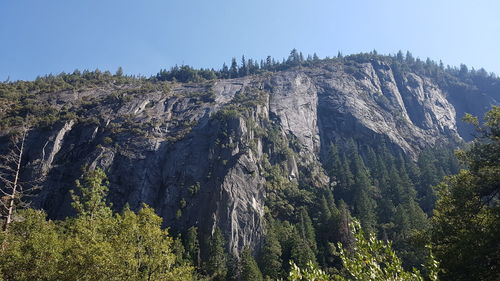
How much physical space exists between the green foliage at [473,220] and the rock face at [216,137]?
5209 cm

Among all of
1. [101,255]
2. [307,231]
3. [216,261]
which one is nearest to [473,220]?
[101,255]

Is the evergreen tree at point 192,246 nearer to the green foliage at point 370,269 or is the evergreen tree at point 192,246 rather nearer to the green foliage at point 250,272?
the green foliage at point 250,272

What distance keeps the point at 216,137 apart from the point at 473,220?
77126 mm

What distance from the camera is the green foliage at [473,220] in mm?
15539

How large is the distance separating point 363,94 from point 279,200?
80.9 m

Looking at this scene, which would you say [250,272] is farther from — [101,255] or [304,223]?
[101,255]

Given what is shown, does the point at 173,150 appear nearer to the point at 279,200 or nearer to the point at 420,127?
the point at 279,200

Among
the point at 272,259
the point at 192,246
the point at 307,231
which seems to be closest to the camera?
the point at 272,259

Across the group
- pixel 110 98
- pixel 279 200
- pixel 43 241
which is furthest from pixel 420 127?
pixel 43 241

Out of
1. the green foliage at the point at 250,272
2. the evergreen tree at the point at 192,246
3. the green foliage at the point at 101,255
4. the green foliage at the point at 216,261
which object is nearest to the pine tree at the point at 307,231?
the green foliage at the point at 250,272

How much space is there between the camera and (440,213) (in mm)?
22516

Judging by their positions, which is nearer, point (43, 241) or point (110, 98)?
point (43, 241)

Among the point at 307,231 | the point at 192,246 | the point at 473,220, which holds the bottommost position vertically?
the point at 192,246

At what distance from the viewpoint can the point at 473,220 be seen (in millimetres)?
19391
